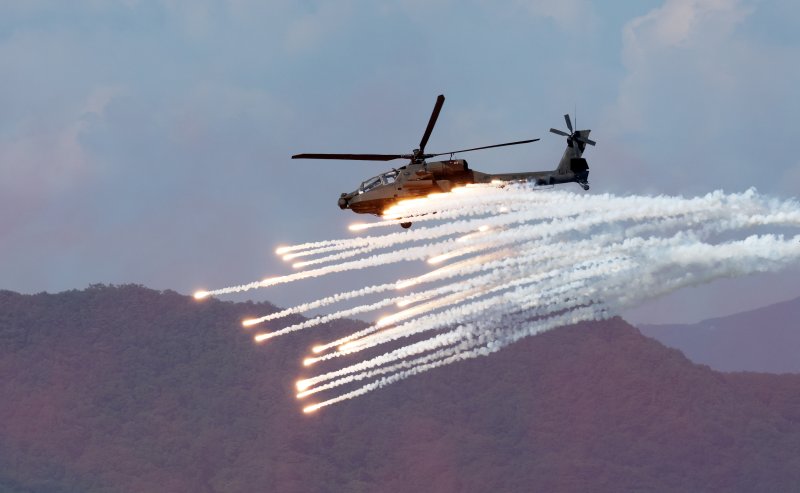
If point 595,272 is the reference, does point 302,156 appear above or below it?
above

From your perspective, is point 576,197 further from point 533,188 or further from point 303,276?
point 303,276

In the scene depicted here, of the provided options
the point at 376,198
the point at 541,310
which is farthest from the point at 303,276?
the point at 541,310

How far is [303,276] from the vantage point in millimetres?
81688

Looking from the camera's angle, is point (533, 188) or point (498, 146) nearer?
point (498, 146)

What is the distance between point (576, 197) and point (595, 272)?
4.24 metres

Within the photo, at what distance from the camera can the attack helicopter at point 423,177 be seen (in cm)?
7788

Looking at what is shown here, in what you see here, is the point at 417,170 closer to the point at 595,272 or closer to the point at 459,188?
the point at 459,188

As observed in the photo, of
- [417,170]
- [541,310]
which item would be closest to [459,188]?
[417,170]

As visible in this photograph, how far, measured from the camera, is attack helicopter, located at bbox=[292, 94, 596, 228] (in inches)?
3066

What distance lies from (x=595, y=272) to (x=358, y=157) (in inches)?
552

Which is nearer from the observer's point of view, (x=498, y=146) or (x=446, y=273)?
(x=498, y=146)

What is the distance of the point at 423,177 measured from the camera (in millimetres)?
78312

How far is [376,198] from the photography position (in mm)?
79812

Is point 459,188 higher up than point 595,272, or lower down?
higher up
